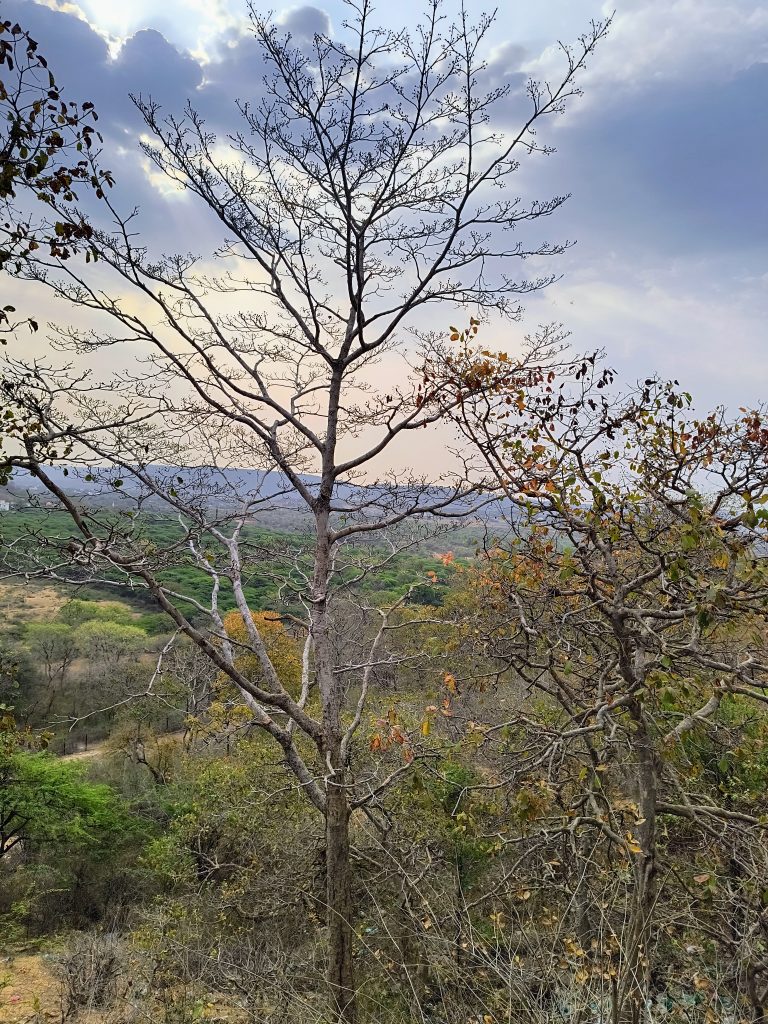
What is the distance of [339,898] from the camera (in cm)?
539

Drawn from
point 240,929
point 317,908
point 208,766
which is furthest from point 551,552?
point 208,766

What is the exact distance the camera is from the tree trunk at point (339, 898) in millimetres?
5238

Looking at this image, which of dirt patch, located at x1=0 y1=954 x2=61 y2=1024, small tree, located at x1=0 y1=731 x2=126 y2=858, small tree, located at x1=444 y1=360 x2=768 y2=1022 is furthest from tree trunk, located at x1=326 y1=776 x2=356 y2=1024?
small tree, located at x1=0 y1=731 x2=126 y2=858

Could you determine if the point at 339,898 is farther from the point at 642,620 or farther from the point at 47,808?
the point at 47,808

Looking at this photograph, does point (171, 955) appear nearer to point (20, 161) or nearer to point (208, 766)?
point (208, 766)

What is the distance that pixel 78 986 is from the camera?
28.9ft

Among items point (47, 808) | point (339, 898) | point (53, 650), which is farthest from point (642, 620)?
point (53, 650)

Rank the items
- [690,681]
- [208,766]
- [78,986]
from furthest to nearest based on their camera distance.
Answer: [208,766] < [78,986] < [690,681]

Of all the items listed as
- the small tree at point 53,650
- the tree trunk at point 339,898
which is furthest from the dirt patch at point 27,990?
the small tree at point 53,650

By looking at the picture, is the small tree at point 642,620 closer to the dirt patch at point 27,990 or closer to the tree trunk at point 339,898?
the tree trunk at point 339,898

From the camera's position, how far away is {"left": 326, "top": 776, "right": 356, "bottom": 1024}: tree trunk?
5238 mm

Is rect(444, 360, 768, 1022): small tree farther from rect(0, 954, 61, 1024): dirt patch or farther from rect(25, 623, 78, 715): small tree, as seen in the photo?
rect(25, 623, 78, 715): small tree

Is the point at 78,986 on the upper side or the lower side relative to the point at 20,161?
lower

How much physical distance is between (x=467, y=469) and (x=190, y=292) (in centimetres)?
340
